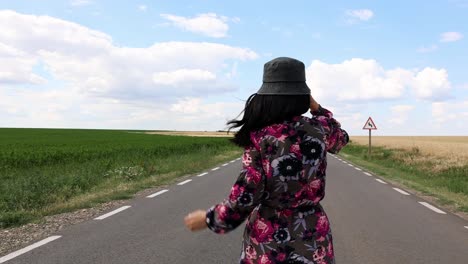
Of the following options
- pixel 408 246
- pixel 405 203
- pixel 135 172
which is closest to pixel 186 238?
pixel 408 246

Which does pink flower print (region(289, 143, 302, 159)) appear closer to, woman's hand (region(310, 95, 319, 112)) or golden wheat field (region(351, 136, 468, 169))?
woman's hand (region(310, 95, 319, 112))

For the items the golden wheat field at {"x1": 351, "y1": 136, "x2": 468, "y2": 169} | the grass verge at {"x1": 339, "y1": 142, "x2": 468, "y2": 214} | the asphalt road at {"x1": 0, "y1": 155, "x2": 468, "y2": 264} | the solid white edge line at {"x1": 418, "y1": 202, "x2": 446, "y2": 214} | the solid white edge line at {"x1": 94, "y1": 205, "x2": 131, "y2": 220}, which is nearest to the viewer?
the asphalt road at {"x1": 0, "y1": 155, "x2": 468, "y2": 264}

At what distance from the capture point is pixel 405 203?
11008mm

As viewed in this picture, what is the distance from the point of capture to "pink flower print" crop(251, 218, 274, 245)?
220 centimetres

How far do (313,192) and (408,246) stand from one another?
5.05 m

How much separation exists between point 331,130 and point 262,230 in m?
0.58

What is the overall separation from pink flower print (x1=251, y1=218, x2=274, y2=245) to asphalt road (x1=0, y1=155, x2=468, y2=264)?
3749 millimetres

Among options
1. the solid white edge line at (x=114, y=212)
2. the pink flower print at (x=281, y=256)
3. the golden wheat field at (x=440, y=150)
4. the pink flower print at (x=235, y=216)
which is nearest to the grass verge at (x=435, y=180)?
the golden wheat field at (x=440, y=150)

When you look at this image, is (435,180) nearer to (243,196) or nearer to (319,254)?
(319,254)

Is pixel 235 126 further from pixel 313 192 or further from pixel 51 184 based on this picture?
pixel 51 184

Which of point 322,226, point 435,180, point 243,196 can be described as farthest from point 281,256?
point 435,180

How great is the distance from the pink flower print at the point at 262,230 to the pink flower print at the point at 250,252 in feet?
0.15

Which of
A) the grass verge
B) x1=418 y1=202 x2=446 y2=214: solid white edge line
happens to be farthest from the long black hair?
the grass verge

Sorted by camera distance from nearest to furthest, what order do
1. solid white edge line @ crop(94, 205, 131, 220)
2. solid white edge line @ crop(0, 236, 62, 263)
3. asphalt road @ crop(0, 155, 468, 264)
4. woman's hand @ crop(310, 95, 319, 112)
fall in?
woman's hand @ crop(310, 95, 319, 112), solid white edge line @ crop(0, 236, 62, 263), asphalt road @ crop(0, 155, 468, 264), solid white edge line @ crop(94, 205, 131, 220)
